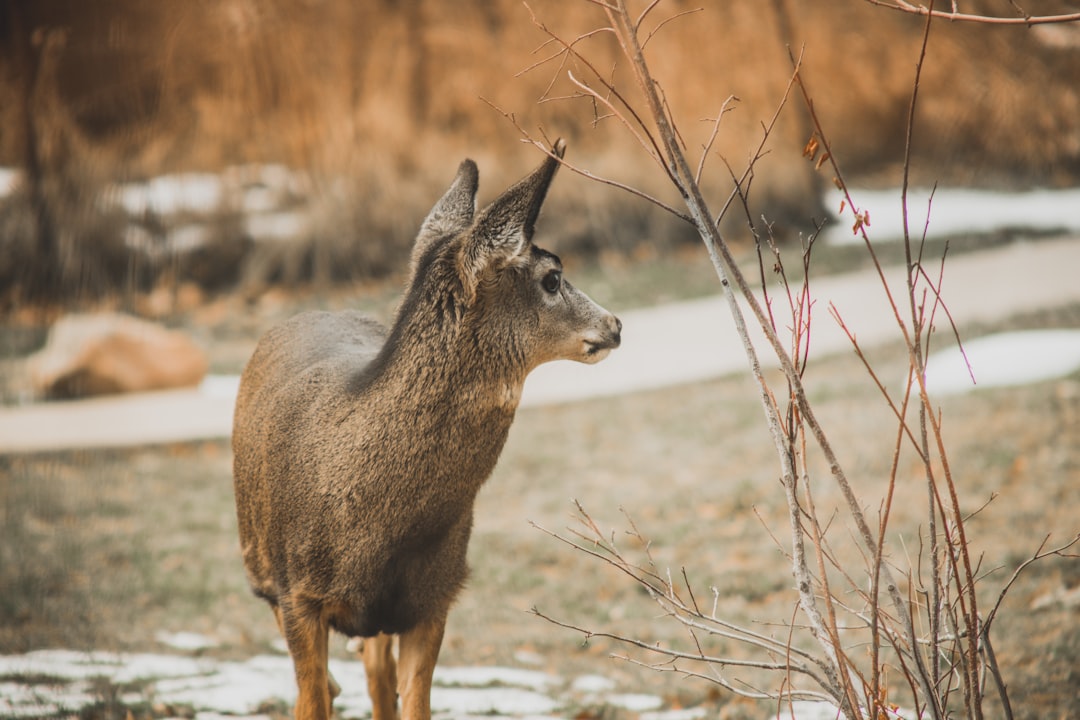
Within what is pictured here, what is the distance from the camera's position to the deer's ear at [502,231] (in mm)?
3553

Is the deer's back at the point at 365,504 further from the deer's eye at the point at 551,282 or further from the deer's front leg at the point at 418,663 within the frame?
the deer's eye at the point at 551,282

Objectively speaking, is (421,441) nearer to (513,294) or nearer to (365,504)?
(365,504)

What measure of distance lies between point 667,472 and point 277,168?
10577 millimetres

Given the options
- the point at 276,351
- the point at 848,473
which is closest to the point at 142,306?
the point at 848,473

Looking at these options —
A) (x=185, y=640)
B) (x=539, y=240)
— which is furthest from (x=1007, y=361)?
(x=539, y=240)

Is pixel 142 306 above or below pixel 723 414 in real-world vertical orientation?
above

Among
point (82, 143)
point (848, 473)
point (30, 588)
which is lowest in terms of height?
point (30, 588)

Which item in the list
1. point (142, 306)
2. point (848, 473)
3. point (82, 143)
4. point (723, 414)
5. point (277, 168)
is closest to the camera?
point (848, 473)

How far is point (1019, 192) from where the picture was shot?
1869cm

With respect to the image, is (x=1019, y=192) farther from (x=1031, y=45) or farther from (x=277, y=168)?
(x=277, y=168)

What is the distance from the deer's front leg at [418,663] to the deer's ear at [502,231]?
1186 mm

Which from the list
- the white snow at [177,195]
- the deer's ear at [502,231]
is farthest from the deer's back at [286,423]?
the white snow at [177,195]

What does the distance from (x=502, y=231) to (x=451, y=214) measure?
1.84 ft

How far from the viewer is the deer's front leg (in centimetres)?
396
